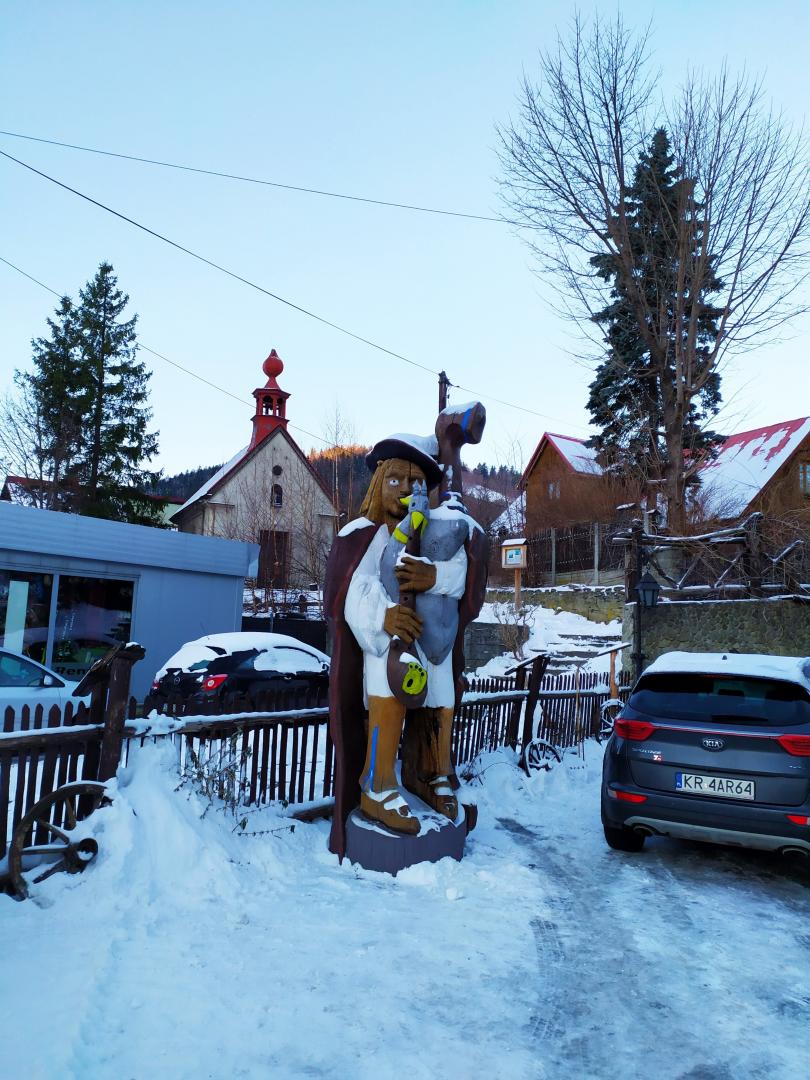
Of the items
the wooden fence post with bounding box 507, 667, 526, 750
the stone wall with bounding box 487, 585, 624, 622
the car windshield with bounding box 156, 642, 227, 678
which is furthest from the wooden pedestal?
the stone wall with bounding box 487, 585, 624, 622

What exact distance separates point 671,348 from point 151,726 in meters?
18.4

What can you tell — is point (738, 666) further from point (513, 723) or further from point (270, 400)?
point (270, 400)

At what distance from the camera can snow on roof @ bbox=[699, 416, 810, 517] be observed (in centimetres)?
2392

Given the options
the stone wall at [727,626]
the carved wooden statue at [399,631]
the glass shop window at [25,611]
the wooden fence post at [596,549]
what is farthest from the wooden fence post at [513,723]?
the wooden fence post at [596,549]

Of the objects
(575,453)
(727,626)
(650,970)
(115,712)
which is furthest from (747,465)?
(115,712)

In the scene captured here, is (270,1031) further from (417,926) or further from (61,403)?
(61,403)

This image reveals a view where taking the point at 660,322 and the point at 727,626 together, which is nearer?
the point at 727,626

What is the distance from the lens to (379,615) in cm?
463

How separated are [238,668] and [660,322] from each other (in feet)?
47.5

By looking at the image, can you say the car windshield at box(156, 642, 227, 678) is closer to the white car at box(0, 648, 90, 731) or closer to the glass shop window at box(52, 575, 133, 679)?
the white car at box(0, 648, 90, 731)

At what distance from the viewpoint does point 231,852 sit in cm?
442

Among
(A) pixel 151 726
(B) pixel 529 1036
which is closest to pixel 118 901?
(A) pixel 151 726

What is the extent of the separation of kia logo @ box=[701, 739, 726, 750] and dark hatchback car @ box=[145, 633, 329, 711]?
5.73 m

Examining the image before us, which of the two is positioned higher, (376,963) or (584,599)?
(584,599)
